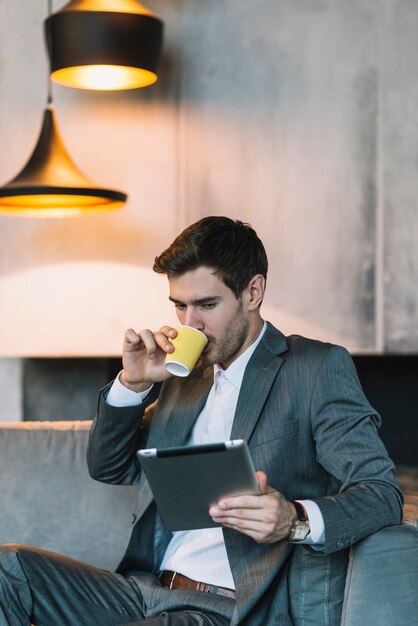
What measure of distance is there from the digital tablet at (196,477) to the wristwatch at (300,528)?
0.13 metres

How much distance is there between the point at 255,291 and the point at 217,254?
13cm

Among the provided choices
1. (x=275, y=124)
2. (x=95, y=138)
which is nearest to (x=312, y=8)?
(x=275, y=124)

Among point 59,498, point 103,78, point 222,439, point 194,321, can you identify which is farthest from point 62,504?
point 103,78

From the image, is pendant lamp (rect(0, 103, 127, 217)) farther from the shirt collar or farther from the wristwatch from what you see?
the wristwatch

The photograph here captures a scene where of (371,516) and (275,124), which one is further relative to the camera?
(275,124)

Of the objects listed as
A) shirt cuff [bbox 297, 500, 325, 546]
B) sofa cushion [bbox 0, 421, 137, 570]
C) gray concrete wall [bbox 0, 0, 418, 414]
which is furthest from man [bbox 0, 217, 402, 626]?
gray concrete wall [bbox 0, 0, 418, 414]

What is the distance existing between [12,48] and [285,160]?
3.41 feet

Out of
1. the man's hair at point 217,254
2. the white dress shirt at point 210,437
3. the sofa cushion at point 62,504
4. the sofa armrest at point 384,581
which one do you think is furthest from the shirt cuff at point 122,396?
the sofa armrest at point 384,581

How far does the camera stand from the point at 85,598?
2018 mm

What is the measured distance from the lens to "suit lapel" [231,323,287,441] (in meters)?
2.00

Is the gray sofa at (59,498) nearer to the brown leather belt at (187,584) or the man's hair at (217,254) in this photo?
the brown leather belt at (187,584)

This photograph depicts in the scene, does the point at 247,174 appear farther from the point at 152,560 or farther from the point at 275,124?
the point at 152,560

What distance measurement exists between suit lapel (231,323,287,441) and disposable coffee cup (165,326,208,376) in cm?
16

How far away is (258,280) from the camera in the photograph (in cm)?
217
